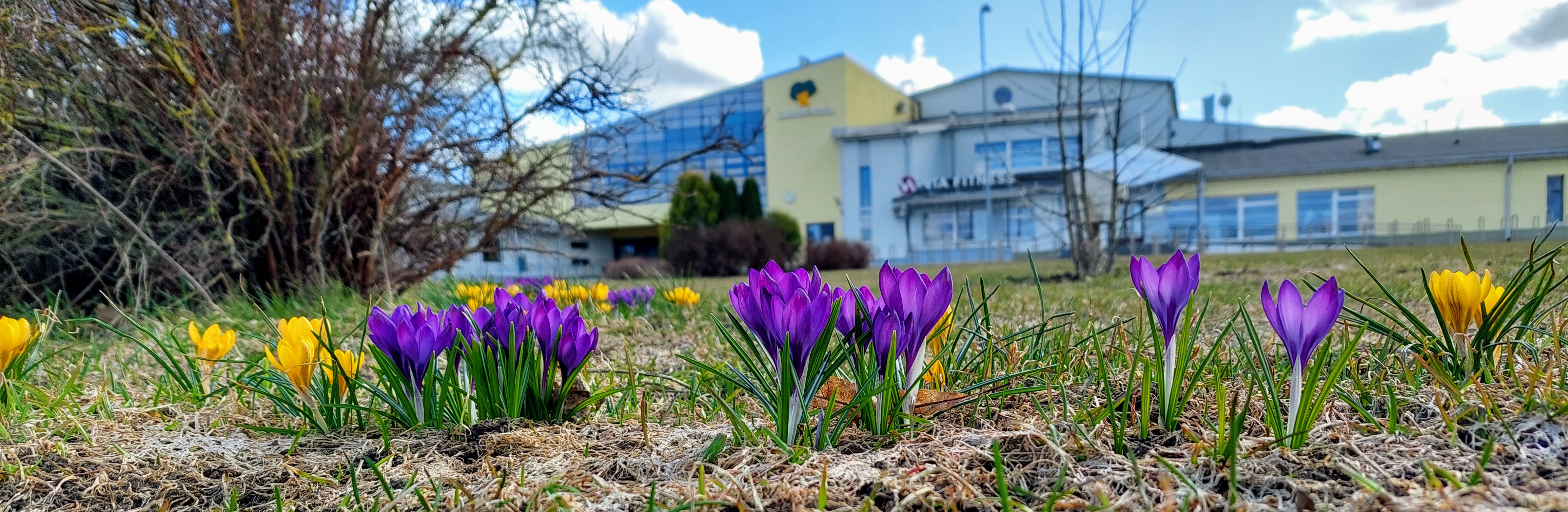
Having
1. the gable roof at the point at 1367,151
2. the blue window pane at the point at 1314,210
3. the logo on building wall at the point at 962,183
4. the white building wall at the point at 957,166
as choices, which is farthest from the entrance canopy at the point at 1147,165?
the logo on building wall at the point at 962,183

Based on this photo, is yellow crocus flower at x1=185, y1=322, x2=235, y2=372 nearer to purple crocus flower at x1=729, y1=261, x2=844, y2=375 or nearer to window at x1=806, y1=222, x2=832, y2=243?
purple crocus flower at x1=729, y1=261, x2=844, y2=375

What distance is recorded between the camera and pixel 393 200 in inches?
194

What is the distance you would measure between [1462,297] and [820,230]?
2603cm

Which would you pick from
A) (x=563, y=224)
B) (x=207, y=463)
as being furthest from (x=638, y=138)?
(x=207, y=463)

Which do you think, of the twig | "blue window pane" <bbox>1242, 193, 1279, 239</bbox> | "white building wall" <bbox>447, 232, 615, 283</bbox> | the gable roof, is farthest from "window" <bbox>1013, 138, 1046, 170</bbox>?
the twig

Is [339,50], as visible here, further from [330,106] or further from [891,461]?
[891,461]

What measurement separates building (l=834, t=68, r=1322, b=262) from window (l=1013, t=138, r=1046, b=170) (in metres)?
0.03

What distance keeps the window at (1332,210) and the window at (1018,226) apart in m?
6.64

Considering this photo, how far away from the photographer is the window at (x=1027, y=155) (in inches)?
921

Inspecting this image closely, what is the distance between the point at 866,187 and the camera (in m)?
25.3

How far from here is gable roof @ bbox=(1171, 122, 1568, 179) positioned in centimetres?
1483

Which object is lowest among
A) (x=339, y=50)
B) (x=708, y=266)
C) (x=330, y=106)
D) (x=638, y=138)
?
(x=708, y=266)

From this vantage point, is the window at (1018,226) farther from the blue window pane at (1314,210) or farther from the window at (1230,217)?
the blue window pane at (1314,210)

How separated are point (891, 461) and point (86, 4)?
4.18m
